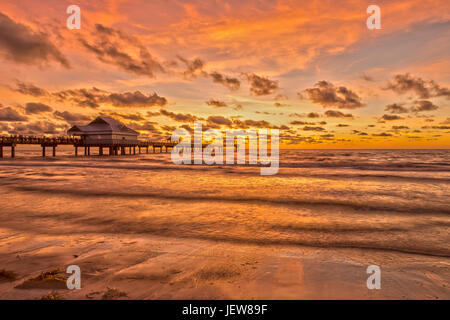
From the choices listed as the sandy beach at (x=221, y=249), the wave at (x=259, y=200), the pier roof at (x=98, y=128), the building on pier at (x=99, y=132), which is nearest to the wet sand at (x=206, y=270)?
the sandy beach at (x=221, y=249)

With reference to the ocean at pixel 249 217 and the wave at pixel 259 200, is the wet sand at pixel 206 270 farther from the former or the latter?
the wave at pixel 259 200

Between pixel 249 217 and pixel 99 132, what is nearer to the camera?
pixel 249 217

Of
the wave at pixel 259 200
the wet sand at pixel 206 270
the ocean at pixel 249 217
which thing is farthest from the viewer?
the wave at pixel 259 200

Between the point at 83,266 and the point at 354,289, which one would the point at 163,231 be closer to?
the point at 83,266

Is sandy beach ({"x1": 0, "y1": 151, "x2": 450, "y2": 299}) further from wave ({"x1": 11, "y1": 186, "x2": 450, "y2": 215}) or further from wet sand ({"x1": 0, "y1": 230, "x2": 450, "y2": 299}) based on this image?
wave ({"x1": 11, "y1": 186, "x2": 450, "y2": 215})

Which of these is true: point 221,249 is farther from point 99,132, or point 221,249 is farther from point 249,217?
point 99,132

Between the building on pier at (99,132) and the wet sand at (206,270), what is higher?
the building on pier at (99,132)

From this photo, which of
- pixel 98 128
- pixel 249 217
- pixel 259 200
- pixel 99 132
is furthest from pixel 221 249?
pixel 98 128

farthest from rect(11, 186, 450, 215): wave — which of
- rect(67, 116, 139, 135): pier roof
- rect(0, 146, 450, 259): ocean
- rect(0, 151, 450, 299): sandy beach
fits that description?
rect(67, 116, 139, 135): pier roof

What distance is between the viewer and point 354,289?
3592mm

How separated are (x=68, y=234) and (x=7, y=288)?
9.68 ft

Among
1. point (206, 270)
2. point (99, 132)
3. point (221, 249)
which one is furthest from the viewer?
point (99, 132)
